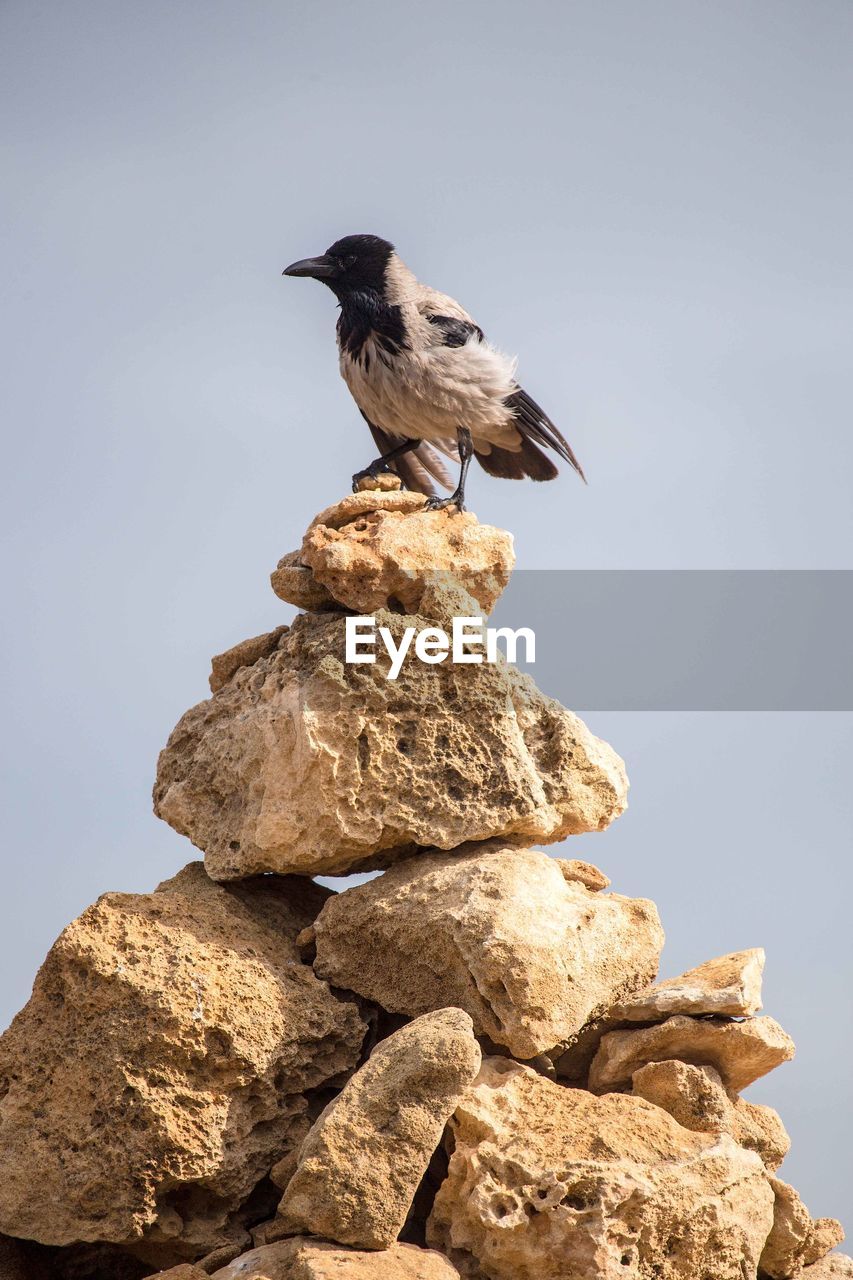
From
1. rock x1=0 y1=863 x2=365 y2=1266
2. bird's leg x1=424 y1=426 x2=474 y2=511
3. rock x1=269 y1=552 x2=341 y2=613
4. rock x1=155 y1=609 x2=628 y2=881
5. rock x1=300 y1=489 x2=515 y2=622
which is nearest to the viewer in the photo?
rock x1=0 y1=863 x2=365 y2=1266

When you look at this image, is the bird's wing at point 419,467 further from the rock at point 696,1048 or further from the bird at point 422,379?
the rock at point 696,1048

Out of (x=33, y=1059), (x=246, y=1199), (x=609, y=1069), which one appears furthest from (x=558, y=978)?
(x=33, y=1059)

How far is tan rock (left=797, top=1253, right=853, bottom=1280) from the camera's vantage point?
6.87 metres

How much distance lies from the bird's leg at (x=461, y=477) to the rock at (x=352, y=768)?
128 centimetres

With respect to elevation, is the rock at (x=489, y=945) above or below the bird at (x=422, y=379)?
below

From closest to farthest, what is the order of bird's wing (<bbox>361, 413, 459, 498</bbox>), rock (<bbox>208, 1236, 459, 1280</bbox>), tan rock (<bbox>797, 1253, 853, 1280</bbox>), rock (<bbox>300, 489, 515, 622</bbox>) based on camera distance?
1. rock (<bbox>208, 1236, 459, 1280</bbox>)
2. tan rock (<bbox>797, 1253, 853, 1280</bbox>)
3. rock (<bbox>300, 489, 515, 622</bbox>)
4. bird's wing (<bbox>361, 413, 459, 498</bbox>)

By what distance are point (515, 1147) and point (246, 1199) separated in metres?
1.31

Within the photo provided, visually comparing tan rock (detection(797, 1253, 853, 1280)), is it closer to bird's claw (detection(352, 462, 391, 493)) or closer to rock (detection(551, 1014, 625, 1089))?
rock (detection(551, 1014, 625, 1089))

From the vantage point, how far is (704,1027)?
6.71m

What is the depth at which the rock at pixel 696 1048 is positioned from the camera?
6715 mm

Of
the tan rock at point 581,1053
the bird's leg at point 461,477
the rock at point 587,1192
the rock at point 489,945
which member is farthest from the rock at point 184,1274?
the bird's leg at point 461,477

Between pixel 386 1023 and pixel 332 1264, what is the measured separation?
1.63 meters

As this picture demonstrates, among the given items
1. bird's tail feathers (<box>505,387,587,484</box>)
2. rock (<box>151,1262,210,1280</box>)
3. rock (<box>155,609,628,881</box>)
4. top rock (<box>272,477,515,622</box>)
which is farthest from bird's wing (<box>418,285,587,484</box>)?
rock (<box>151,1262,210,1280</box>)

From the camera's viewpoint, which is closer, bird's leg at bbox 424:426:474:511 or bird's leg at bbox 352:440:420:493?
bird's leg at bbox 424:426:474:511
